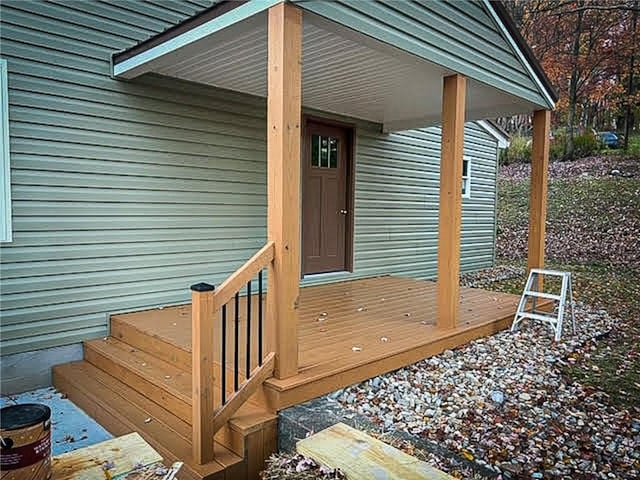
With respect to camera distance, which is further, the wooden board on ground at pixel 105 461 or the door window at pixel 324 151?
the door window at pixel 324 151

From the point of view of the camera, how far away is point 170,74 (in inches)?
168

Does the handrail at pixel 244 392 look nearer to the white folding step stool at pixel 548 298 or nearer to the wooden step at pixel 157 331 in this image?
the wooden step at pixel 157 331

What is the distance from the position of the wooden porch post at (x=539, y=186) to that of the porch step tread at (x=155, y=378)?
407 centimetres

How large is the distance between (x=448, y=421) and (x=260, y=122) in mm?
3672

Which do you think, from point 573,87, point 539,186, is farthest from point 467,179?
point 573,87

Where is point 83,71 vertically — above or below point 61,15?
below

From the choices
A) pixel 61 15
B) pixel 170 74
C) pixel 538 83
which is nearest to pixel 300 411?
pixel 170 74

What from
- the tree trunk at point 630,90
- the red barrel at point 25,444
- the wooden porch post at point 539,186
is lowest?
the red barrel at point 25,444

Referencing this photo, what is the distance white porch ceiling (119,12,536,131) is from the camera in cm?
324

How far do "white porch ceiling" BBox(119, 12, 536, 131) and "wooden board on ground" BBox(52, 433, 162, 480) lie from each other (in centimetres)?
240

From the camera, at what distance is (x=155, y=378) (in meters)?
3.04

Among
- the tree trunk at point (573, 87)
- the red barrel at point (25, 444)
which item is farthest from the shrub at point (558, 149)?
the red barrel at point (25, 444)

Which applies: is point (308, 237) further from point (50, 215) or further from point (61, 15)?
point (61, 15)

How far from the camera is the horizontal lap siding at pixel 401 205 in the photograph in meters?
6.60
